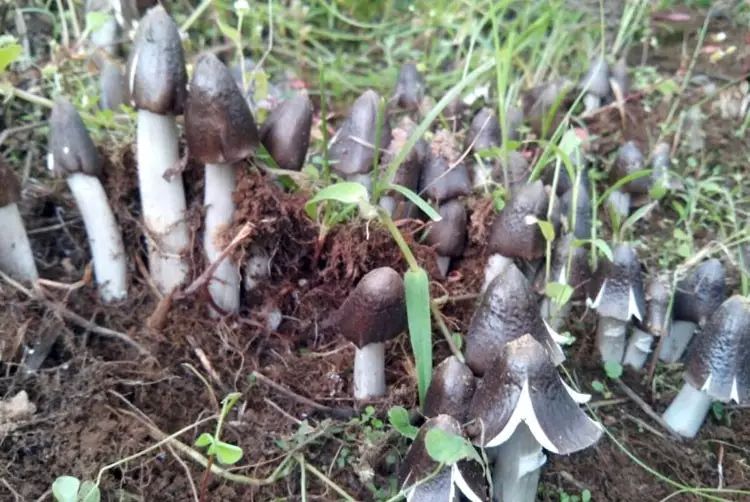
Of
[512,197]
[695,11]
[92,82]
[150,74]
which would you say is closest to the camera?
[150,74]

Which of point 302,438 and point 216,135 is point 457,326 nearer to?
point 302,438

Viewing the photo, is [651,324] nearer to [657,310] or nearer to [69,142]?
[657,310]

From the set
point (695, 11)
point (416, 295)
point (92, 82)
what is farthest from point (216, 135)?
point (695, 11)

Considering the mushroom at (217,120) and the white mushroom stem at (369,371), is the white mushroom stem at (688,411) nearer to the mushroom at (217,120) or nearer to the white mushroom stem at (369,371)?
the white mushroom stem at (369,371)

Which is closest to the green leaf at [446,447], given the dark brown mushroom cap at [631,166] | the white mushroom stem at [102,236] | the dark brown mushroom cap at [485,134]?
the white mushroom stem at [102,236]

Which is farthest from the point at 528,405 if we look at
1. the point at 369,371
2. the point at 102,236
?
the point at 102,236

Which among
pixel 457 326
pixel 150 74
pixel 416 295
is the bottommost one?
pixel 457 326
